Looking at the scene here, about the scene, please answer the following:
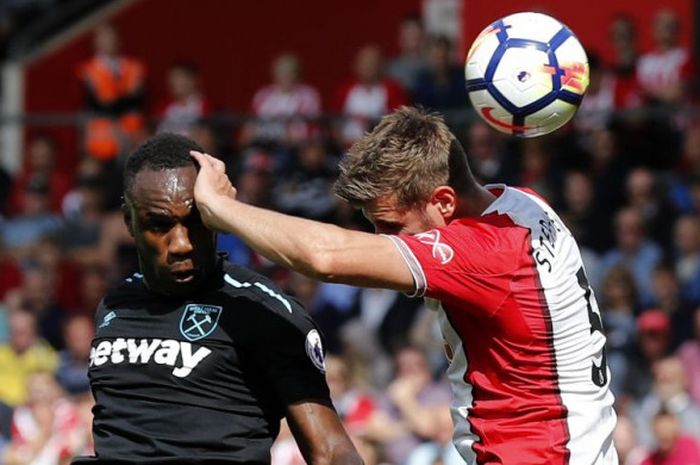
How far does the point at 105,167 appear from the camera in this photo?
14.0m

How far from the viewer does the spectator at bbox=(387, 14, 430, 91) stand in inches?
560

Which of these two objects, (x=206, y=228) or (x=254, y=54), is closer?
(x=206, y=228)

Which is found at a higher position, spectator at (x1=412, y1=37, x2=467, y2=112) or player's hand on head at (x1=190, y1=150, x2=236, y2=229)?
player's hand on head at (x1=190, y1=150, x2=236, y2=229)

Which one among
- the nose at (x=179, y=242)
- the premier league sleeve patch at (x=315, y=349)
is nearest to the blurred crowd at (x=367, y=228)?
the premier league sleeve patch at (x=315, y=349)

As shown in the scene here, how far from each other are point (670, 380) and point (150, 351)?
5574 millimetres

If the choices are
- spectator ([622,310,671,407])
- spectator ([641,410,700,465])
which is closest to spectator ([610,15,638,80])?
spectator ([622,310,671,407])

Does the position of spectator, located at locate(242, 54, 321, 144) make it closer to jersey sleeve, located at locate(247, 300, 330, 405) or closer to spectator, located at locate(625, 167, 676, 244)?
spectator, located at locate(625, 167, 676, 244)

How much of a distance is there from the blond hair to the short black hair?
50cm

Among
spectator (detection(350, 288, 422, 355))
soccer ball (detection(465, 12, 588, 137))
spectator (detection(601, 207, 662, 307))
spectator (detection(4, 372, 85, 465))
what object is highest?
soccer ball (detection(465, 12, 588, 137))

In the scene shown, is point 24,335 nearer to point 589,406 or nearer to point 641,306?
point 641,306

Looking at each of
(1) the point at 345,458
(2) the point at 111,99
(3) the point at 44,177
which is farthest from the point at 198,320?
(2) the point at 111,99

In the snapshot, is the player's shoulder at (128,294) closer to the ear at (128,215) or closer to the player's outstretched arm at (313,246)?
the ear at (128,215)

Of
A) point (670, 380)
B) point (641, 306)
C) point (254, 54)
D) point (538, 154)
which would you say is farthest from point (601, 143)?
point (254, 54)

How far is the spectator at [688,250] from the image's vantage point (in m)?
10.9
